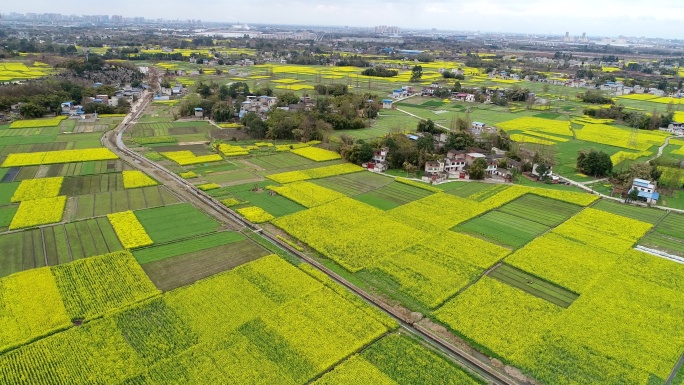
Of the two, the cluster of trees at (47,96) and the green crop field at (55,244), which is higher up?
the cluster of trees at (47,96)

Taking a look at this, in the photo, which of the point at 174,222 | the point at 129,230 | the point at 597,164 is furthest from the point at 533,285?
the point at 129,230

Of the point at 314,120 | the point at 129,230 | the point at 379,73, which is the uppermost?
the point at 379,73

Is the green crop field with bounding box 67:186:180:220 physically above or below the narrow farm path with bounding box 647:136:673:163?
below

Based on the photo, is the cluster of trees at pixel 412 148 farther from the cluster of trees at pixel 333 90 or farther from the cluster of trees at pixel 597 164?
the cluster of trees at pixel 333 90

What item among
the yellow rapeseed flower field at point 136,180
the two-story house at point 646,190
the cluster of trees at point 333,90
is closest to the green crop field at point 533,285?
the two-story house at point 646,190

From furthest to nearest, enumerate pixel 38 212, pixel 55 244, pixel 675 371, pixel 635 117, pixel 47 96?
pixel 635 117 < pixel 47 96 < pixel 38 212 < pixel 55 244 < pixel 675 371

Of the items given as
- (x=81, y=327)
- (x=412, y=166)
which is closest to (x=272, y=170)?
(x=412, y=166)

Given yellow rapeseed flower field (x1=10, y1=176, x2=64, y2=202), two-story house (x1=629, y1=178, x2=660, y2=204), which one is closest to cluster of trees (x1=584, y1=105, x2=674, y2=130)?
two-story house (x1=629, y1=178, x2=660, y2=204)

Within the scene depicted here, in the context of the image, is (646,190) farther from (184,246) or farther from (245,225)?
(184,246)

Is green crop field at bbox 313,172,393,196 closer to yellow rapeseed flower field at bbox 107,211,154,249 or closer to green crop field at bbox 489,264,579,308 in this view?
green crop field at bbox 489,264,579,308
